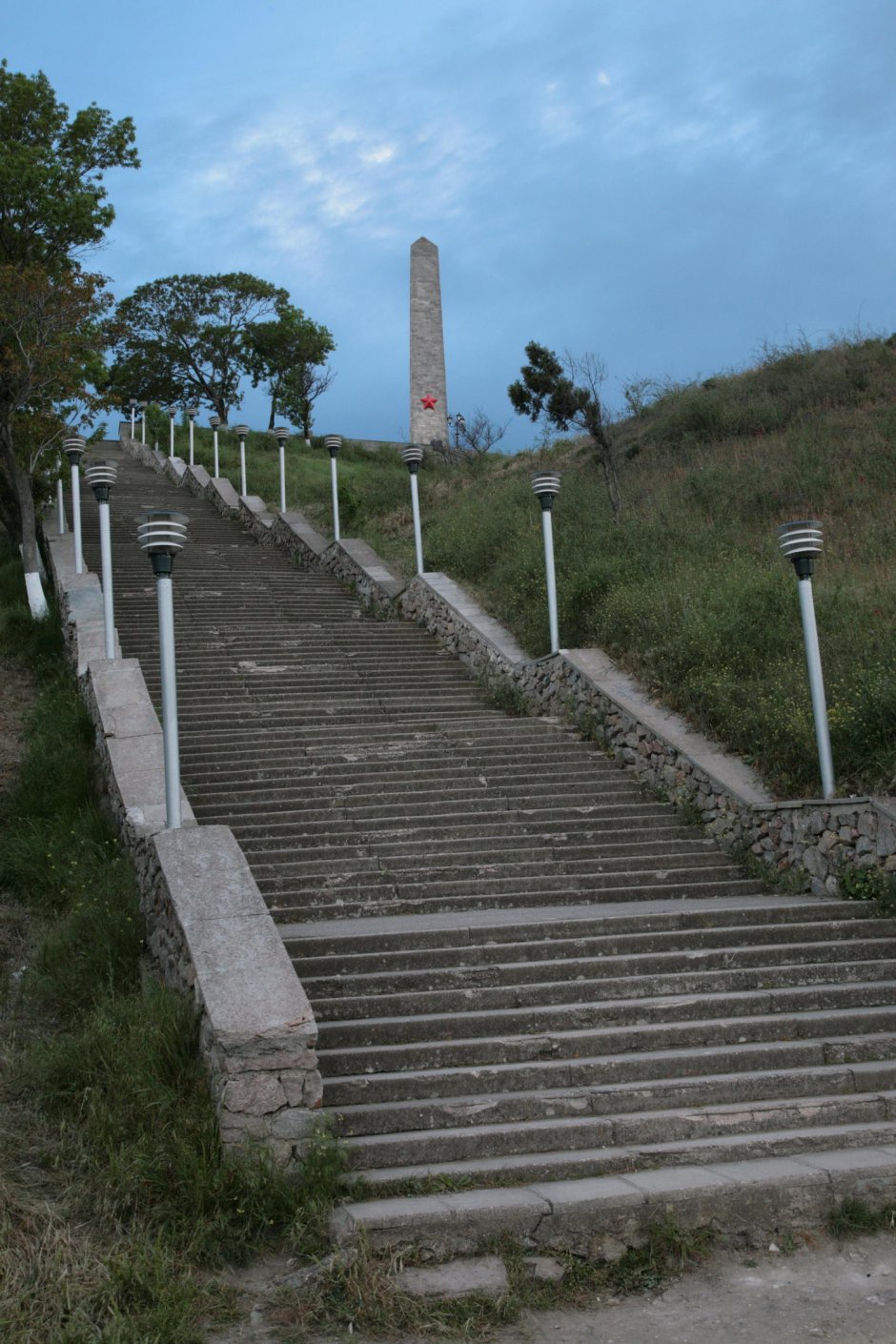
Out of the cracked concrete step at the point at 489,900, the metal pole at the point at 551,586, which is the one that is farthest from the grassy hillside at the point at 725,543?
the cracked concrete step at the point at 489,900

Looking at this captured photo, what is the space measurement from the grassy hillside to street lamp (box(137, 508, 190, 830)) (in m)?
4.79

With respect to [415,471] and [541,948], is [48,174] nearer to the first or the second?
[415,471]

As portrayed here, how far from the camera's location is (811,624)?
914 centimetres

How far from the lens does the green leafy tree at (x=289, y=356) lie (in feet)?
158

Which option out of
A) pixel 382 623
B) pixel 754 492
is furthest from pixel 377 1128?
→ pixel 754 492

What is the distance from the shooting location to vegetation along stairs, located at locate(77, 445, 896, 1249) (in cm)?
585

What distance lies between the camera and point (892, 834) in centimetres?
832

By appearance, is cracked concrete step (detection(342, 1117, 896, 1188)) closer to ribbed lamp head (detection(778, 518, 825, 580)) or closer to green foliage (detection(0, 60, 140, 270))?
ribbed lamp head (detection(778, 518, 825, 580))

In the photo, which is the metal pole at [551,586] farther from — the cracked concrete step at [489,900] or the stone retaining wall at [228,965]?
the stone retaining wall at [228,965]

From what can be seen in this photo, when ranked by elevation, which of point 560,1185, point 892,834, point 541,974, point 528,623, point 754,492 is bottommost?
point 560,1185

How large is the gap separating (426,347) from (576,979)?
103 ft

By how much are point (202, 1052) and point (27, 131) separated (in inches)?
708

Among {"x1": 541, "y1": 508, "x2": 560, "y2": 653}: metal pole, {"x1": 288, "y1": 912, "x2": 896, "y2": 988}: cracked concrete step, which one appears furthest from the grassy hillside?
{"x1": 288, "y1": 912, "x2": 896, "y2": 988}: cracked concrete step

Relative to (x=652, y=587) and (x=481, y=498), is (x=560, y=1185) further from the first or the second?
(x=481, y=498)
